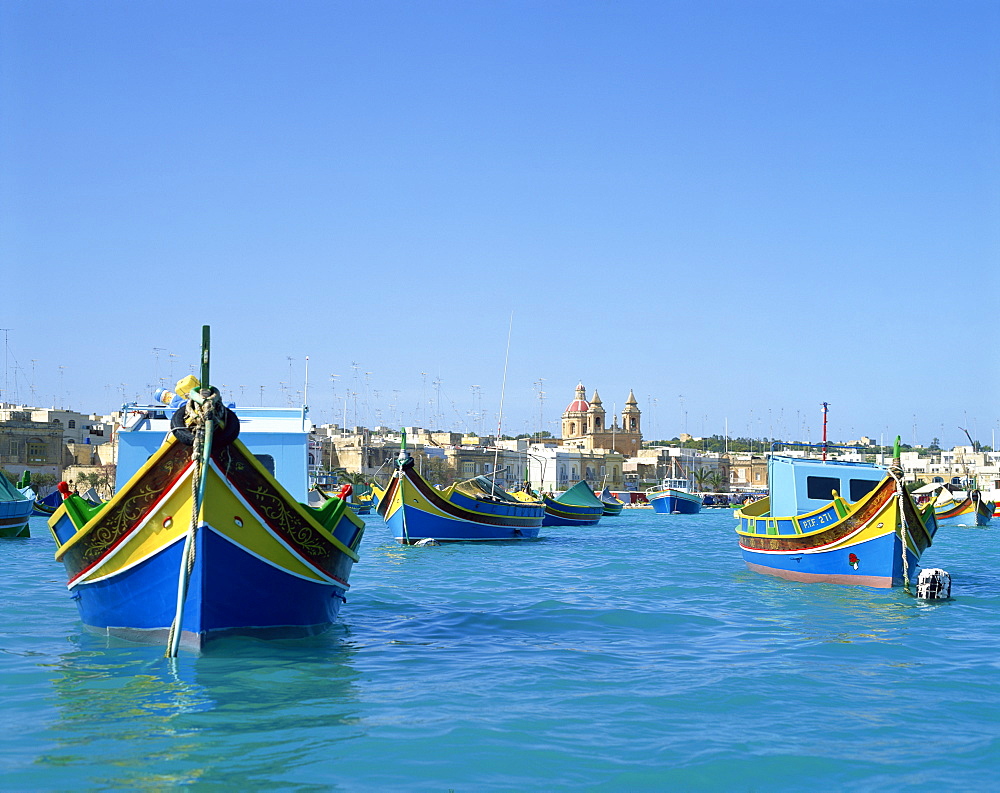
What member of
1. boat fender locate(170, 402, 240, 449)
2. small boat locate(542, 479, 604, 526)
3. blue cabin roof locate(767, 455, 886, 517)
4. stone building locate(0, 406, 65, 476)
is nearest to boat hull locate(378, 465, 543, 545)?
blue cabin roof locate(767, 455, 886, 517)

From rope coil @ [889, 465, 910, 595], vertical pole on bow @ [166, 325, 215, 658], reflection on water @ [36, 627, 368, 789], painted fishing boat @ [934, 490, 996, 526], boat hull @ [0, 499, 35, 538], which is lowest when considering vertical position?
painted fishing boat @ [934, 490, 996, 526]

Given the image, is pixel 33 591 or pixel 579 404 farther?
pixel 579 404

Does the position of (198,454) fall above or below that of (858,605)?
above

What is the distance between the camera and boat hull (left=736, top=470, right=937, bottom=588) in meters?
18.8

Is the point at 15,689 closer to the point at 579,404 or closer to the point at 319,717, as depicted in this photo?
the point at 319,717

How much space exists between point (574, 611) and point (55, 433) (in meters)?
78.5

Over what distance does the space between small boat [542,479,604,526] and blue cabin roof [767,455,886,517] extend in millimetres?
30128

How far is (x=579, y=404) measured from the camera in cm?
14550

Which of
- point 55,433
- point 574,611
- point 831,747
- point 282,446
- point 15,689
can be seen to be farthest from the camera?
point 55,433

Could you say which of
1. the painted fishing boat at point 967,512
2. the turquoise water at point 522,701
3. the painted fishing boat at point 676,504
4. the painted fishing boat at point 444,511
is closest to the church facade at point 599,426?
the painted fishing boat at point 676,504

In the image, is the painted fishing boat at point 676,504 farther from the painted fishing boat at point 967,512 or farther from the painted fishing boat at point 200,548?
the painted fishing boat at point 200,548

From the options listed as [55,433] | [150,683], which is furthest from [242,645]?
[55,433]

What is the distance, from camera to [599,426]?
5595 inches

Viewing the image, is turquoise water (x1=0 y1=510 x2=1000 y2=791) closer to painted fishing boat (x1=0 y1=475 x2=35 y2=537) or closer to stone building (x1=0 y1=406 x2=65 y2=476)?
painted fishing boat (x1=0 y1=475 x2=35 y2=537)
